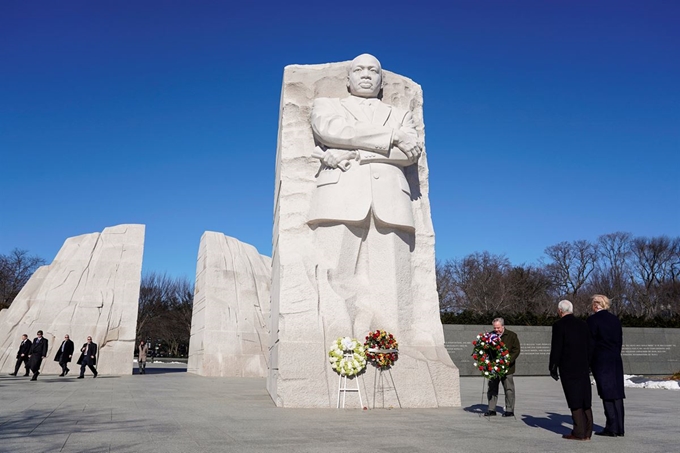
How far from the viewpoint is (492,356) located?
7180mm

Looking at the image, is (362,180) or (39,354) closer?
(362,180)

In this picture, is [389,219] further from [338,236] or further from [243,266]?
[243,266]

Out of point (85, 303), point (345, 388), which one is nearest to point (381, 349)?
point (345, 388)

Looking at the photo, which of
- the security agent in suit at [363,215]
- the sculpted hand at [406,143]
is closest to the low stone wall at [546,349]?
the security agent in suit at [363,215]

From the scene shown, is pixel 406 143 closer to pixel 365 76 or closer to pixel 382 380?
pixel 365 76

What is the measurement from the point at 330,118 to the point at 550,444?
5.83m

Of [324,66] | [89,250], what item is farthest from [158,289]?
[324,66]

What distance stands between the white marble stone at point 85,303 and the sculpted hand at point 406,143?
13312mm

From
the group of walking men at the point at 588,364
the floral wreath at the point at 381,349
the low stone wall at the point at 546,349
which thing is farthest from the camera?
the low stone wall at the point at 546,349

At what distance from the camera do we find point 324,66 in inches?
386

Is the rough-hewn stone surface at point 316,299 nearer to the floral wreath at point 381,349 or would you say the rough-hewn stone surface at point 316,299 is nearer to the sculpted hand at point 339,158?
the floral wreath at point 381,349

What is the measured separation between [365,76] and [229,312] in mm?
12389

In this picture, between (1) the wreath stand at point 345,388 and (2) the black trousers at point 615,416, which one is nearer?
(2) the black trousers at point 615,416

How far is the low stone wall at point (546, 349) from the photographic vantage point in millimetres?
17891
